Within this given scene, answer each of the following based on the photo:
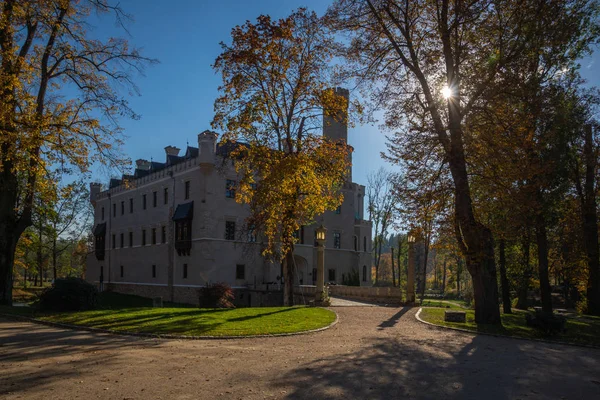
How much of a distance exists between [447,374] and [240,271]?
114 ft

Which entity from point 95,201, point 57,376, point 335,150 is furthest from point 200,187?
point 57,376

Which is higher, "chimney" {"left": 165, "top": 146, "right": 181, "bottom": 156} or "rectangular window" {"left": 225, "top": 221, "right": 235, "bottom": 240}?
"chimney" {"left": 165, "top": 146, "right": 181, "bottom": 156}

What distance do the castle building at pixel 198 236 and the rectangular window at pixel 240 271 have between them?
85 mm

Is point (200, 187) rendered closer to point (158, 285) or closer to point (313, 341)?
point (158, 285)

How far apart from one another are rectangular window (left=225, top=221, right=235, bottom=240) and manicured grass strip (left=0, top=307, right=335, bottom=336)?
900 inches

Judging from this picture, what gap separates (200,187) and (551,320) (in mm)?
31511

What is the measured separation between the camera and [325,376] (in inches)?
336

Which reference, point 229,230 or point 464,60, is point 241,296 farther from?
point 464,60

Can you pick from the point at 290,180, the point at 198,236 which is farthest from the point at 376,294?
the point at 198,236

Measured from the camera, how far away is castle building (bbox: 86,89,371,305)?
41.2 metres

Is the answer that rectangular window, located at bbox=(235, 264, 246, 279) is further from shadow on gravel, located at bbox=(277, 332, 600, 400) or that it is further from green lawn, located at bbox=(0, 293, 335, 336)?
shadow on gravel, located at bbox=(277, 332, 600, 400)

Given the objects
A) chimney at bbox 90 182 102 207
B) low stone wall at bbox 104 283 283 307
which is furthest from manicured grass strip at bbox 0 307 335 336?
chimney at bbox 90 182 102 207

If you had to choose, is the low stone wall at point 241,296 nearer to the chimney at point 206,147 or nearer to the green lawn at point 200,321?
the chimney at point 206,147

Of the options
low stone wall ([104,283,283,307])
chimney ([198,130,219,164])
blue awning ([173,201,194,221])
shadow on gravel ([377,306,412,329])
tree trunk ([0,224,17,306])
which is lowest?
Answer: low stone wall ([104,283,283,307])
